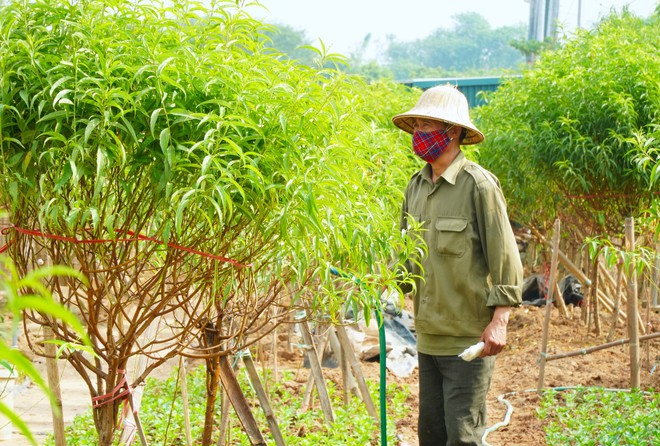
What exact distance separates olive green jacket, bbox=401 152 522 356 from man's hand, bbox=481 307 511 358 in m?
0.05

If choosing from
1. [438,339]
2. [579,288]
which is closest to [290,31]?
[579,288]

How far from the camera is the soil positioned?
550cm

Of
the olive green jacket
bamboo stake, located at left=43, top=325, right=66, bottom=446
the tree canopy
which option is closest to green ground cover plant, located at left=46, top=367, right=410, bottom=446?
bamboo stake, located at left=43, top=325, right=66, bottom=446

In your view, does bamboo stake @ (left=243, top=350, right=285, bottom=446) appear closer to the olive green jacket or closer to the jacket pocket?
the olive green jacket

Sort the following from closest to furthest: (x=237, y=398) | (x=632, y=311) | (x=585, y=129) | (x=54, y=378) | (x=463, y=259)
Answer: (x=54, y=378) → (x=237, y=398) → (x=463, y=259) → (x=632, y=311) → (x=585, y=129)

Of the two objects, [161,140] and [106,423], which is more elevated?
[161,140]

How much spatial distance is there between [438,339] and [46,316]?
1.80 m

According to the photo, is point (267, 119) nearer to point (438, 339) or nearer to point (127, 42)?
point (127, 42)

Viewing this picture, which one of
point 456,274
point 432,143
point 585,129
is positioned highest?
point 585,129

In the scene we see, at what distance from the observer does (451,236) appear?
12.5 feet

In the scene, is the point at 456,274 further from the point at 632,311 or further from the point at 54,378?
the point at 632,311

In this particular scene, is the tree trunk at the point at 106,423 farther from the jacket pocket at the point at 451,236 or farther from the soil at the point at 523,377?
the soil at the point at 523,377

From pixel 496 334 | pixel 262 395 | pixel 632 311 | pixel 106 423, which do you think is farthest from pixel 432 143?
pixel 632 311

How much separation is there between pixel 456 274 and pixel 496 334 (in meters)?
0.37
